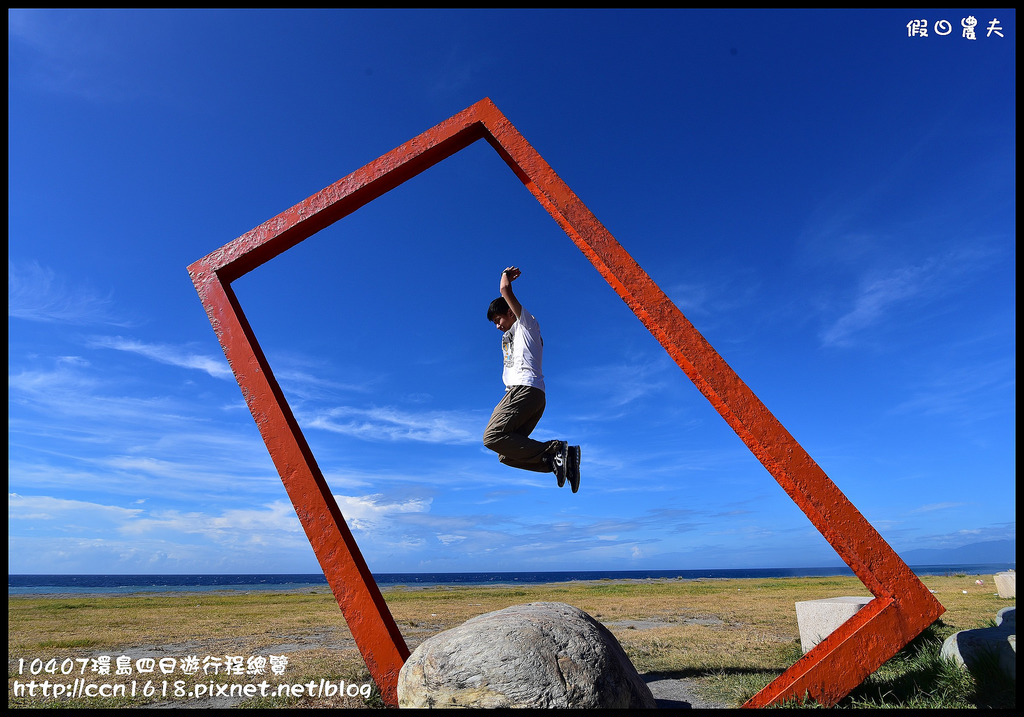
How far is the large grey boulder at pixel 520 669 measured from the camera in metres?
3.25

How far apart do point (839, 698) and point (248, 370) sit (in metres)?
5.04

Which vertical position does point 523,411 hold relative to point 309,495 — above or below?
above

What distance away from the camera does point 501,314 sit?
539 cm

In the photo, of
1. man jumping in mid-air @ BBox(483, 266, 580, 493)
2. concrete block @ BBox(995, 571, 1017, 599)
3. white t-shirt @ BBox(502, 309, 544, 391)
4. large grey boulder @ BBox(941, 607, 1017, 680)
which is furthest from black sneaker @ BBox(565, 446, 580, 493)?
concrete block @ BBox(995, 571, 1017, 599)

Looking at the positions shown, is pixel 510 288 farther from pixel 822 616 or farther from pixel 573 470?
pixel 822 616

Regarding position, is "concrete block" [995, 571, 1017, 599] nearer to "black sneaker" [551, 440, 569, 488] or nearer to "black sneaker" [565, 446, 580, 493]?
"black sneaker" [565, 446, 580, 493]

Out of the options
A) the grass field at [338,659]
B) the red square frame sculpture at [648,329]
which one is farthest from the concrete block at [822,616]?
the red square frame sculpture at [648,329]

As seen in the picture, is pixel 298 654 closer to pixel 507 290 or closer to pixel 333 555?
pixel 333 555

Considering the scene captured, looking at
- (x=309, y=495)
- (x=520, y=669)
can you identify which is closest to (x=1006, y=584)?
(x=520, y=669)

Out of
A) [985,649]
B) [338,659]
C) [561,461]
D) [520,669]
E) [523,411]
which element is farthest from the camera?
[338,659]

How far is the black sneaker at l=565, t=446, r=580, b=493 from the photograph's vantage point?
5172mm

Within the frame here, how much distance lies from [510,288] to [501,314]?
0.41 metres

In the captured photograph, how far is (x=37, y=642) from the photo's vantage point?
410 inches

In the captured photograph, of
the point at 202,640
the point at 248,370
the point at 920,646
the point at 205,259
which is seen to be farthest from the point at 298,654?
the point at 920,646
